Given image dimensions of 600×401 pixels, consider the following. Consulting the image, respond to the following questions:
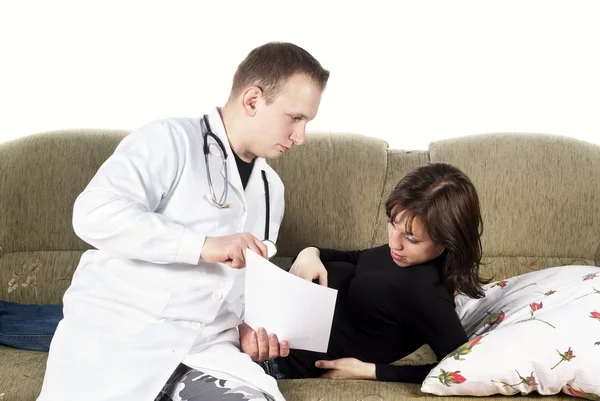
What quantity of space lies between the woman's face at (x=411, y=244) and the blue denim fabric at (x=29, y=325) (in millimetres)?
1091

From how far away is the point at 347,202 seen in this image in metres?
2.62

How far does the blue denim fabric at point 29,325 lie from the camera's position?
2.31 m

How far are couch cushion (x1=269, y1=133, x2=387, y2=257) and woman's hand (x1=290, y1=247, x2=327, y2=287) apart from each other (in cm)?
43

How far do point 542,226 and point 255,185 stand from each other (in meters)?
1.11

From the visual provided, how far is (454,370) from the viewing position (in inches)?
73.9

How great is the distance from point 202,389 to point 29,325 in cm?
89

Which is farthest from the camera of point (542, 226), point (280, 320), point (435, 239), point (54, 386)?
point (542, 226)

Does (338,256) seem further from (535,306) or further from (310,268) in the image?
(535,306)

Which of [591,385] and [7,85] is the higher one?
[7,85]

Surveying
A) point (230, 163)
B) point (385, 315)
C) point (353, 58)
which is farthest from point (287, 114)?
point (353, 58)

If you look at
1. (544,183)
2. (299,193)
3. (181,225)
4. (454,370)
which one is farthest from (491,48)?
(181,225)

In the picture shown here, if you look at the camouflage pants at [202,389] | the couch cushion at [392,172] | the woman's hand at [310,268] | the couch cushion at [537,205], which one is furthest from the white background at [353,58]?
the camouflage pants at [202,389]

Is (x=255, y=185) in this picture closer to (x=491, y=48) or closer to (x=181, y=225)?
(x=181, y=225)

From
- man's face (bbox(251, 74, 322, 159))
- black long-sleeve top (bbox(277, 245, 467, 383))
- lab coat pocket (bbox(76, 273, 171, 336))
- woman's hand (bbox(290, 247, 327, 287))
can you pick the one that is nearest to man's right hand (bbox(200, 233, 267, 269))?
lab coat pocket (bbox(76, 273, 171, 336))
